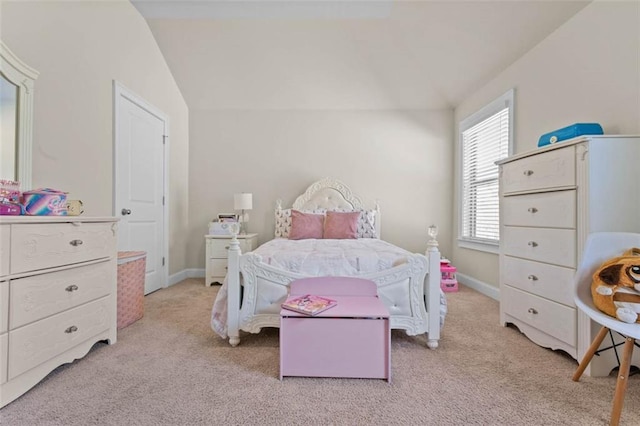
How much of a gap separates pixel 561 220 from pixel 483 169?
189cm

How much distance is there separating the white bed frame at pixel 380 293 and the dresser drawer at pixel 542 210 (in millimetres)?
704

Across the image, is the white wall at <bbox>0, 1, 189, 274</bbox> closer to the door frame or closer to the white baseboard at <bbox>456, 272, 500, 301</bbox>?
the door frame

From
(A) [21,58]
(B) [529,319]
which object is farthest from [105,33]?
(B) [529,319]

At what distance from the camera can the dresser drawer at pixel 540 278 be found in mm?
1783

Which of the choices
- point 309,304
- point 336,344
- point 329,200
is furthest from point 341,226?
point 336,344

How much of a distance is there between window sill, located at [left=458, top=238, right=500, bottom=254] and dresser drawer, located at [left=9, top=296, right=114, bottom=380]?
3.52m

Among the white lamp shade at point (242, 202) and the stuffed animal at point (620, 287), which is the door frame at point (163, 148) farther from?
the stuffed animal at point (620, 287)

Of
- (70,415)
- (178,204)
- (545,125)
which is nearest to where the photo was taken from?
(70,415)

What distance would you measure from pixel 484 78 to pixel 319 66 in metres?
1.93

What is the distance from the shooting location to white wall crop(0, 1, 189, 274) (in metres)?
2.08

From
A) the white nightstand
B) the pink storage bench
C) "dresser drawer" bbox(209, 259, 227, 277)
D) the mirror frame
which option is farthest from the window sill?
the mirror frame

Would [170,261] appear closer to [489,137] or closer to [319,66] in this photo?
[319,66]

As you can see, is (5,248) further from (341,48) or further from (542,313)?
(341,48)

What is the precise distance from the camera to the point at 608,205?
1661mm
